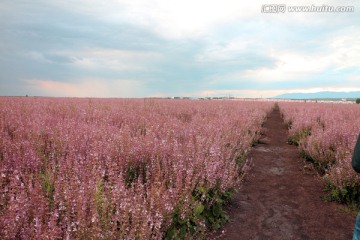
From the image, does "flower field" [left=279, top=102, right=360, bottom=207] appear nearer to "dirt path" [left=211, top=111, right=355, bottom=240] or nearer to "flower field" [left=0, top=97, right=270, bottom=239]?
"flower field" [left=0, top=97, right=270, bottom=239]

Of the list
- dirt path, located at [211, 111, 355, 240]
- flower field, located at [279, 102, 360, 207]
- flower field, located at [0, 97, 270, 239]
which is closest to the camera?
flower field, located at [0, 97, 270, 239]

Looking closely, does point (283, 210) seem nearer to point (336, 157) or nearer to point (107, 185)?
point (336, 157)

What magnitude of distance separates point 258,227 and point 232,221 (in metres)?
0.38

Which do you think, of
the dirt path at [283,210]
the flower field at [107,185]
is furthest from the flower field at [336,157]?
the dirt path at [283,210]

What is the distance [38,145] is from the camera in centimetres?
452

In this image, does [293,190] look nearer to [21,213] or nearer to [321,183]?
[321,183]

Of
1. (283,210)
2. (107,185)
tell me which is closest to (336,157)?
(283,210)

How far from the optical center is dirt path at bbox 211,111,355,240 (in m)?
3.86

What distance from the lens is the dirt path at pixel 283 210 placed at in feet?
12.7

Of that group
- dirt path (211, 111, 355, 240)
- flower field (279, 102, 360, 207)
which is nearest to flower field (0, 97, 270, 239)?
flower field (279, 102, 360, 207)

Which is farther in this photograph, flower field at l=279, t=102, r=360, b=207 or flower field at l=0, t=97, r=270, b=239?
flower field at l=279, t=102, r=360, b=207

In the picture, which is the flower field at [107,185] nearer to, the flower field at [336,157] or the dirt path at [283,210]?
the flower field at [336,157]

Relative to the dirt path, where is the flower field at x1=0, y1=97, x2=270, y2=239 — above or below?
above

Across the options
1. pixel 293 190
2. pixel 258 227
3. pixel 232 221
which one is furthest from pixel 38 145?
pixel 293 190
